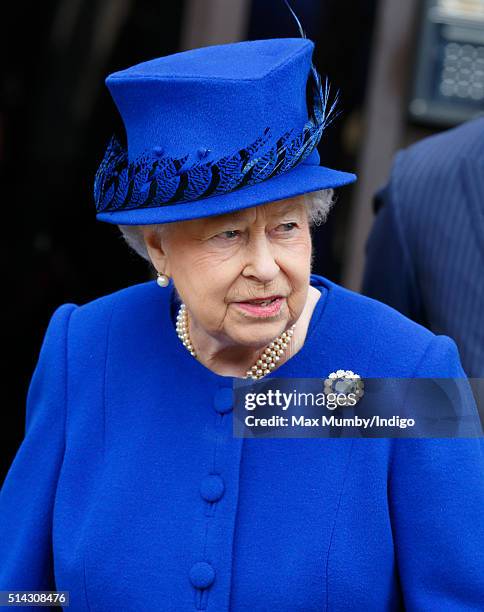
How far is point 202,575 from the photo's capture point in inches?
79.6

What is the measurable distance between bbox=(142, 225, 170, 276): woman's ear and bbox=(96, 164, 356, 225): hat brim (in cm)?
9

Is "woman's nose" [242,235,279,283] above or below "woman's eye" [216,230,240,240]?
below

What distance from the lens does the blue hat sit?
193cm

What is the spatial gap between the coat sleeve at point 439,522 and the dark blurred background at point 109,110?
1.89m

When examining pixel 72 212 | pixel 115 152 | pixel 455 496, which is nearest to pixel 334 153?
pixel 72 212

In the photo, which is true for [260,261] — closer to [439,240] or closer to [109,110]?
[439,240]

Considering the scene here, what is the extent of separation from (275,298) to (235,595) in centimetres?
51

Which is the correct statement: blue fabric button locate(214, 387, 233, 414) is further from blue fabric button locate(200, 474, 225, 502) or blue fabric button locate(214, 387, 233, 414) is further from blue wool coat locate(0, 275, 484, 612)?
blue fabric button locate(200, 474, 225, 502)

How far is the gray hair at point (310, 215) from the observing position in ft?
6.74

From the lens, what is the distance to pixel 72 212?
174 inches

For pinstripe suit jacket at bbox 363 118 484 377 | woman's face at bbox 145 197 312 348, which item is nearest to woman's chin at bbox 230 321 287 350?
woman's face at bbox 145 197 312 348

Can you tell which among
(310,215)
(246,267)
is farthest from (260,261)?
(310,215)

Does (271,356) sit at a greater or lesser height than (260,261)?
lesser

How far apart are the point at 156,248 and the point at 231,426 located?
0.34 meters
